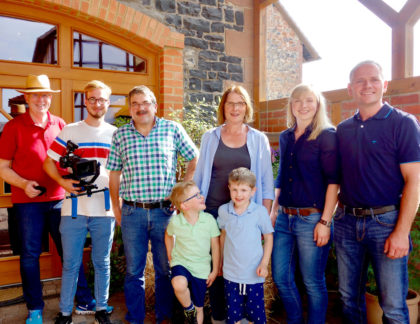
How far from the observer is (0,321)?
10.5ft

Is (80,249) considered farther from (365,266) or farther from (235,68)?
(235,68)

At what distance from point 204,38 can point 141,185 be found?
2.69 metres

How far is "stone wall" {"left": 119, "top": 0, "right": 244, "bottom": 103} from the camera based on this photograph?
449cm

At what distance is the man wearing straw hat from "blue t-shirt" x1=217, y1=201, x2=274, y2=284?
5.00ft

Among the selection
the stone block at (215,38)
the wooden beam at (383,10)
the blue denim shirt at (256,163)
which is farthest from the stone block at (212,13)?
the blue denim shirt at (256,163)

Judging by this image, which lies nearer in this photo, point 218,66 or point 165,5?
point 165,5

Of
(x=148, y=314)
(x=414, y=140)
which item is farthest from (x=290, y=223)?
(x=148, y=314)

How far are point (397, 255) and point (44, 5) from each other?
3982 millimetres

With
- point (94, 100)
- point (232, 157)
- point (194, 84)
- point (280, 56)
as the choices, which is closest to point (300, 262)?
point (232, 157)

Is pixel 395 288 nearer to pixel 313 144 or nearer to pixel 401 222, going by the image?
pixel 401 222

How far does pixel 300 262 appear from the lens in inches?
94.5

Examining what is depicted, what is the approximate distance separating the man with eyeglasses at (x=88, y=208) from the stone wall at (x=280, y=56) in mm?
11251

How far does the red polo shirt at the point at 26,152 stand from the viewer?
116 inches

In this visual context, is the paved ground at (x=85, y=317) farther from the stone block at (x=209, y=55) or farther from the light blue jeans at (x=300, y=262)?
the stone block at (x=209, y=55)
